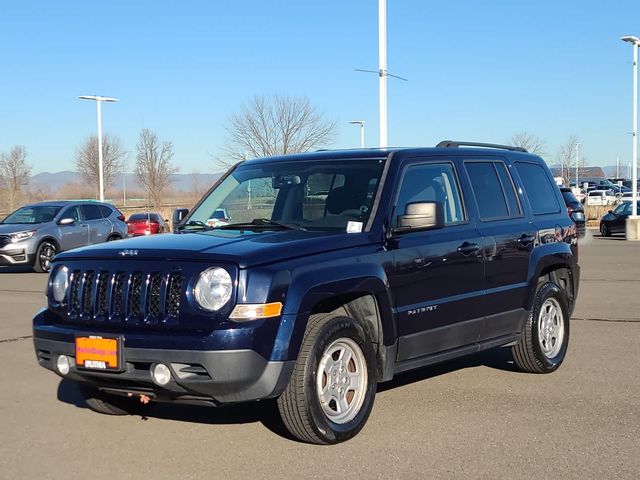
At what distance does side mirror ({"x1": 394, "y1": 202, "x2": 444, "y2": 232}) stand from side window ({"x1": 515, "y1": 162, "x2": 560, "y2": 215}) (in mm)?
2035

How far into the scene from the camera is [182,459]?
5.14 meters

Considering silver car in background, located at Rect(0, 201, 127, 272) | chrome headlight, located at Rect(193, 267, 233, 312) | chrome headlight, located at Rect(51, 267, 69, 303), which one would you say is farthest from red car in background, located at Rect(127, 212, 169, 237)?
chrome headlight, located at Rect(193, 267, 233, 312)

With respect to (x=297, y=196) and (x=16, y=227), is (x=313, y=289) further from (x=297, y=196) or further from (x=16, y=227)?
(x=16, y=227)

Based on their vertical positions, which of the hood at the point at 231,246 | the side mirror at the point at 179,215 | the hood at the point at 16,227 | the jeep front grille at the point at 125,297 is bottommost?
the hood at the point at 16,227

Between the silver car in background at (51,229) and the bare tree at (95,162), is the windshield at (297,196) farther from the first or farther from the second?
the bare tree at (95,162)

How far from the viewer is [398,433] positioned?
5.62 m

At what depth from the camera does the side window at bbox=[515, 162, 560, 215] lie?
25.1 feet

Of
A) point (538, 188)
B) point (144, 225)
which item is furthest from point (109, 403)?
point (144, 225)

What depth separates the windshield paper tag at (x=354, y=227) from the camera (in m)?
5.70

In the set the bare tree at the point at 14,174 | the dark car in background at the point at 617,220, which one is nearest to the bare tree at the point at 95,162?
the bare tree at the point at 14,174

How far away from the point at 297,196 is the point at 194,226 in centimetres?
83

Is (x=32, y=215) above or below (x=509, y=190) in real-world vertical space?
below

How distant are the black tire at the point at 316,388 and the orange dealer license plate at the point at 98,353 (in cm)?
103

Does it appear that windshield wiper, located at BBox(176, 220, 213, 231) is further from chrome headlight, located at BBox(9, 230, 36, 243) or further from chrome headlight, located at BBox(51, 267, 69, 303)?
chrome headlight, located at BBox(9, 230, 36, 243)
